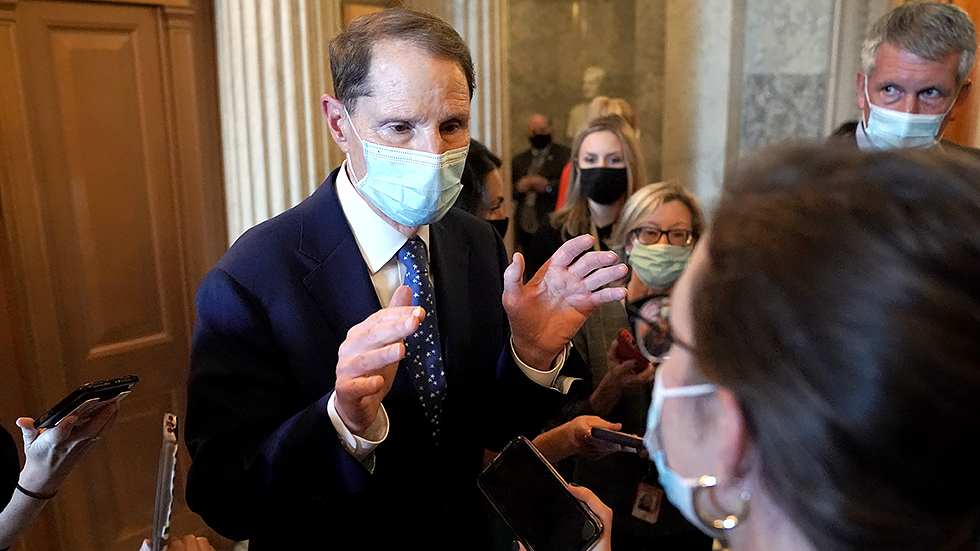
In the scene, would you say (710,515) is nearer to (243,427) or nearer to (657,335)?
(657,335)

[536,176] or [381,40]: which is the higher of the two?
[381,40]

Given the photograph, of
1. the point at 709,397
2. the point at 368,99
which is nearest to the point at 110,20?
the point at 368,99

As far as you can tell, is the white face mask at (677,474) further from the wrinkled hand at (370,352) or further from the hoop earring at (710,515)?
the wrinkled hand at (370,352)

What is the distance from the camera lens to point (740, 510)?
863 mm

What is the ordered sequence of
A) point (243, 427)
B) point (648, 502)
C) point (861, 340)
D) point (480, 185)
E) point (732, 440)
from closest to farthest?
point (861, 340)
point (732, 440)
point (243, 427)
point (648, 502)
point (480, 185)

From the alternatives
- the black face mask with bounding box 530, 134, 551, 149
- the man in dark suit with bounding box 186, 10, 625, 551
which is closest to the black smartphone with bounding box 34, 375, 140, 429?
the man in dark suit with bounding box 186, 10, 625, 551

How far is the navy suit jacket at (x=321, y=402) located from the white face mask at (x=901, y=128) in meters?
1.44

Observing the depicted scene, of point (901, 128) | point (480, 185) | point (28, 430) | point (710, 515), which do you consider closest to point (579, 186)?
point (480, 185)

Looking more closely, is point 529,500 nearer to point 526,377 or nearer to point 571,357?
point 526,377

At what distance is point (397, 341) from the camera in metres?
1.25

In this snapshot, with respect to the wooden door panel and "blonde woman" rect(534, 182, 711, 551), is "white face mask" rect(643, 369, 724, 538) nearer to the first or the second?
"blonde woman" rect(534, 182, 711, 551)

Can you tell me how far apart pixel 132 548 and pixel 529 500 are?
8.23 ft

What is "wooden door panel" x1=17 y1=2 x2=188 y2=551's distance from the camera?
2.71 metres

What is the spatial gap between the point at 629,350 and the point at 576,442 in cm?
45
